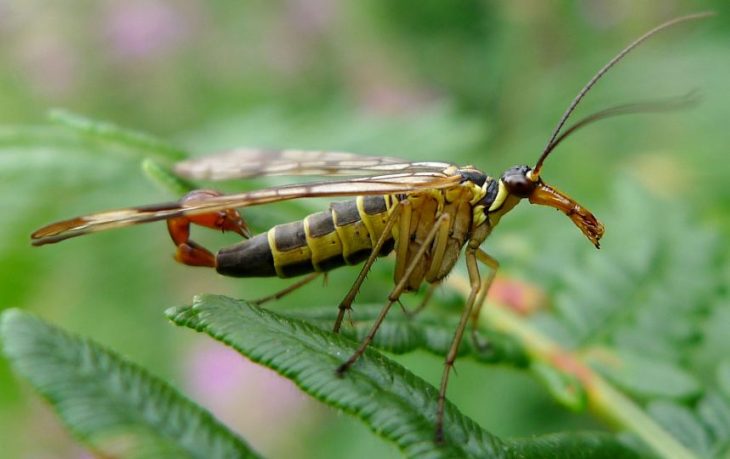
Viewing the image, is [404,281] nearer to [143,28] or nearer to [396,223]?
[396,223]

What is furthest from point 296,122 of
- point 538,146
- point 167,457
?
point 167,457

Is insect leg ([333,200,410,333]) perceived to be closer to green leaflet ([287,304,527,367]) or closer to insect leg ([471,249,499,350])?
green leaflet ([287,304,527,367])

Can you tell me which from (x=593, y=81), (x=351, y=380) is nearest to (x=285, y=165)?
(x=593, y=81)

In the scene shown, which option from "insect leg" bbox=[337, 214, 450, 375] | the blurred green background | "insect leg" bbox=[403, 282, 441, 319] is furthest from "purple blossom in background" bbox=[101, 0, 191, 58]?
"insect leg" bbox=[337, 214, 450, 375]

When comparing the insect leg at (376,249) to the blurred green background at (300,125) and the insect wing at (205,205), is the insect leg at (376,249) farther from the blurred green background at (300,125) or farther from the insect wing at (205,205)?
the blurred green background at (300,125)

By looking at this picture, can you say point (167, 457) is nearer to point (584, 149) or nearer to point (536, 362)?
point (536, 362)

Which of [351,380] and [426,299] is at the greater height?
[426,299]

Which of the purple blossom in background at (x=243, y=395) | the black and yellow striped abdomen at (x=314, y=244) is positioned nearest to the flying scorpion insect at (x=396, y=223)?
the black and yellow striped abdomen at (x=314, y=244)
